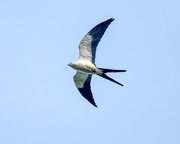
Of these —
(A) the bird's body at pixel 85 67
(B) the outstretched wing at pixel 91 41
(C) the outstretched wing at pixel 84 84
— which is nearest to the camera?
(B) the outstretched wing at pixel 91 41

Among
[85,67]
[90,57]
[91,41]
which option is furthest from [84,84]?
[91,41]

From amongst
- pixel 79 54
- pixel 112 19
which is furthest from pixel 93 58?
pixel 112 19

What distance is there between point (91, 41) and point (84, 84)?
199 cm

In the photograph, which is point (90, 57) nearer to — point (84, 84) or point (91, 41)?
point (91, 41)

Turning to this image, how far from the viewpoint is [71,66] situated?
2019 cm

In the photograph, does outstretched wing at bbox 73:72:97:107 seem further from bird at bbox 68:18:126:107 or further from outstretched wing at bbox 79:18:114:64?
outstretched wing at bbox 79:18:114:64

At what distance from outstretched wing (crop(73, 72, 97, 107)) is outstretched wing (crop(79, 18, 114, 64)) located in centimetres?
86

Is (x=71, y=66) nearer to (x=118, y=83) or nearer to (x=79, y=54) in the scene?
(x=79, y=54)

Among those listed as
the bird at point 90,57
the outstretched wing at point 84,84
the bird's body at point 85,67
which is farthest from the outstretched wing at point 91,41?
the outstretched wing at point 84,84

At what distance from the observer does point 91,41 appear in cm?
1986

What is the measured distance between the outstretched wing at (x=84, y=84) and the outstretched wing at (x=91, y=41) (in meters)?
0.86

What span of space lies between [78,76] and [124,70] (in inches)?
98.2

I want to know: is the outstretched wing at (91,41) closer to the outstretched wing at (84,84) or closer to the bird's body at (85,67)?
the bird's body at (85,67)

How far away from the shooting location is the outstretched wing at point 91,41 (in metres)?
19.5
